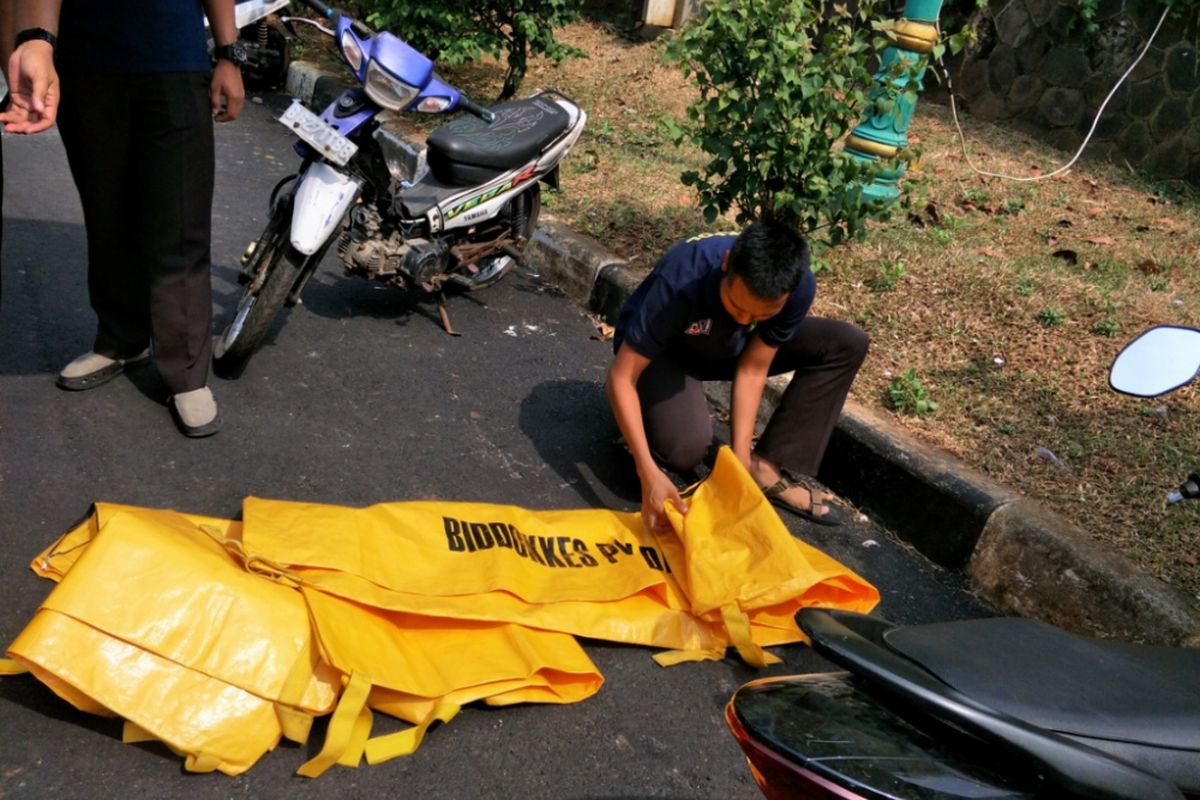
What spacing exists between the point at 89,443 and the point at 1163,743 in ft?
9.47

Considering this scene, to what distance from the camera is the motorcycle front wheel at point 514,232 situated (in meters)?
4.79

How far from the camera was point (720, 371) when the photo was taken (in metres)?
3.52

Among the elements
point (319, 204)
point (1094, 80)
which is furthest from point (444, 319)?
point (1094, 80)

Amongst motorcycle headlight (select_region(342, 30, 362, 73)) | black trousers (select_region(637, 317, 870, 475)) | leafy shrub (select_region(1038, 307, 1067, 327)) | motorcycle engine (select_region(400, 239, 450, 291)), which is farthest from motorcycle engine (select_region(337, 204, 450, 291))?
leafy shrub (select_region(1038, 307, 1067, 327))

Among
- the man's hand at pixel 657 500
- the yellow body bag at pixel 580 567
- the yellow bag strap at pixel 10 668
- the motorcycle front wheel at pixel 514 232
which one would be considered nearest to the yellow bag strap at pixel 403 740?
the yellow body bag at pixel 580 567

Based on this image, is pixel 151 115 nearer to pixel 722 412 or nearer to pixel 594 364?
pixel 594 364

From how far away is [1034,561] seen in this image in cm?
311

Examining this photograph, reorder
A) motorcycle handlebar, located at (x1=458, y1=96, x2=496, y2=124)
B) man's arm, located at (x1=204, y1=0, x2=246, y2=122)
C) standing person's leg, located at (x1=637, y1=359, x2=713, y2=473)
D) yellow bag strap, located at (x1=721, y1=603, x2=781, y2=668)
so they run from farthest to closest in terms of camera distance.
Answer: motorcycle handlebar, located at (x1=458, y1=96, x2=496, y2=124), standing person's leg, located at (x1=637, y1=359, x2=713, y2=473), man's arm, located at (x1=204, y1=0, x2=246, y2=122), yellow bag strap, located at (x1=721, y1=603, x2=781, y2=668)

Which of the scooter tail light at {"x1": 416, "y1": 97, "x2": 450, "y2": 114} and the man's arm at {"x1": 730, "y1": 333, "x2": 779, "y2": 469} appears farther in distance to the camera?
the scooter tail light at {"x1": 416, "y1": 97, "x2": 450, "y2": 114}

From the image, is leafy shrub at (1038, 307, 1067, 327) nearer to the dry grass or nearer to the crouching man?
the dry grass

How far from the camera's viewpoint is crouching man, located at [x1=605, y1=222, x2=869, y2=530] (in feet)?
10.1

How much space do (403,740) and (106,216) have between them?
1.91 m

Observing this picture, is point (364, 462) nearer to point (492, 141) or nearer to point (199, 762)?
point (199, 762)

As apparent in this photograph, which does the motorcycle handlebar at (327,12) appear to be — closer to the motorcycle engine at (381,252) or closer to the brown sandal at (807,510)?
the motorcycle engine at (381,252)
